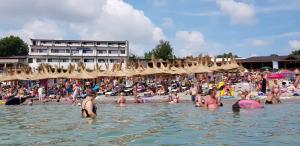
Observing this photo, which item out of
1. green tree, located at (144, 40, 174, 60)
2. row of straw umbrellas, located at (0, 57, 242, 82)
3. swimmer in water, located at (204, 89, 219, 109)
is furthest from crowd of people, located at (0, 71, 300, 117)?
green tree, located at (144, 40, 174, 60)

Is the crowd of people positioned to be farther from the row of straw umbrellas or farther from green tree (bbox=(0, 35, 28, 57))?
green tree (bbox=(0, 35, 28, 57))

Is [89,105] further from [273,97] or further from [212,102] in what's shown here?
[273,97]

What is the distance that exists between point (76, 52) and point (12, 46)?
26221mm

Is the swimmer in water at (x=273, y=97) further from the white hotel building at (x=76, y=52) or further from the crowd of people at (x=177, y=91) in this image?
the white hotel building at (x=76, y=52)

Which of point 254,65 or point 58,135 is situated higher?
point 254,65

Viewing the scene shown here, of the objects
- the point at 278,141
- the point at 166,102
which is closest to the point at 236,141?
the point at 278,141

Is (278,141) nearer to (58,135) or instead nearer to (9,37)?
(58,135)

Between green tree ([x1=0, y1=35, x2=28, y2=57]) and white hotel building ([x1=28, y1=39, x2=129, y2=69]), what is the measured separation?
2002 cm

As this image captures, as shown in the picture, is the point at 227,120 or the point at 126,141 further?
the point at 227,120

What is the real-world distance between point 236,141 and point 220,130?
189 cm

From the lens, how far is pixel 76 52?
92688 mm

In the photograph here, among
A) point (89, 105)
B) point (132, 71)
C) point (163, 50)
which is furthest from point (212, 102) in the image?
point (163, 50)

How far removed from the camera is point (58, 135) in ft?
35.0

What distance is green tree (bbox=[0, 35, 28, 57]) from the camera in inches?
4257
